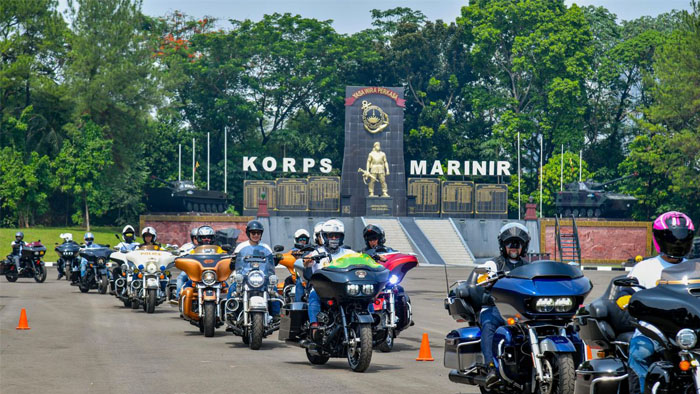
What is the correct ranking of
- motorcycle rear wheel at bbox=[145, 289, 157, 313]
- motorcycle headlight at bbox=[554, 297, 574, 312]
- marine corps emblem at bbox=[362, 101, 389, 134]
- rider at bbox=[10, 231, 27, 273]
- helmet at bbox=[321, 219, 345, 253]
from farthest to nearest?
1. marine corps emblem at bbox=[362, 101, 389, 134]
2. rider at bbox=[10, 231, 27, 273]
3. motorcycle rear wheel at bbox=[145, 289, 157, 313]
4. helmet at bbox=[321, 219, 345, 253]
5. motorcycle headlight at bbox=[554, 297, 574, 312]

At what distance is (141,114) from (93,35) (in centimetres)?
600

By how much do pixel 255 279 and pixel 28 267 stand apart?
2175 centimetres

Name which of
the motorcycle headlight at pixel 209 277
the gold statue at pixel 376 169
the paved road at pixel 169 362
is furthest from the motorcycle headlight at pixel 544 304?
the gold statue at pixel 376 169

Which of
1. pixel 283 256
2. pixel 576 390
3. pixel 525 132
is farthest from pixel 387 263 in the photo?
pixel 525 132

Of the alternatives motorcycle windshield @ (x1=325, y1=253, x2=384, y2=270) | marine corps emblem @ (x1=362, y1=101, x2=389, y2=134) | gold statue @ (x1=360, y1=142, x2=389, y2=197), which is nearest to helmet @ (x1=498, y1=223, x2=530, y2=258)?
motorcycle windshield @ (x1=325, y1=253, x2=384, y2=270)

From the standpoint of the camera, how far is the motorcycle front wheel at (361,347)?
12125mm

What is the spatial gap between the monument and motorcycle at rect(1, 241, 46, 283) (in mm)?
32574

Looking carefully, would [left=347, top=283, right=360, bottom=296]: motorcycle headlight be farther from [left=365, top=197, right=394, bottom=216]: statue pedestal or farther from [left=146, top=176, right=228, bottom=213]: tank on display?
[left=146, top=176, right=228, bottom=213]: tank on display

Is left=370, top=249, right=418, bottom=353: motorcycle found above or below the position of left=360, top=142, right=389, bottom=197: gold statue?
below

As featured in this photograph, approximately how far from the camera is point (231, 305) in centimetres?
1562

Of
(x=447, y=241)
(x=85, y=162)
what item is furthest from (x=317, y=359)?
(x=85, y=162)

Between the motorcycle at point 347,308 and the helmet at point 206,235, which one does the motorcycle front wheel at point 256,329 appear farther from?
the helmet at point 206,235

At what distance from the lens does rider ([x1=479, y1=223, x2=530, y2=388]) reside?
9.39 metres

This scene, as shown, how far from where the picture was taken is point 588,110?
8281cm
